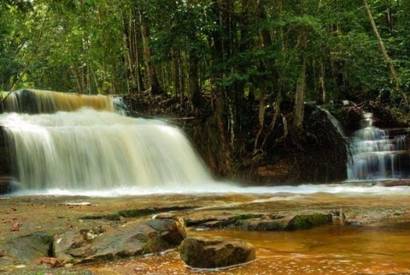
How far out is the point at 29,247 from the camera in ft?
20.0

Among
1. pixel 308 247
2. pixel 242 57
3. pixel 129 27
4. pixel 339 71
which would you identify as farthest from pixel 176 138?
pixel 308 247

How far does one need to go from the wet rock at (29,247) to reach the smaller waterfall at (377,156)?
501 inches

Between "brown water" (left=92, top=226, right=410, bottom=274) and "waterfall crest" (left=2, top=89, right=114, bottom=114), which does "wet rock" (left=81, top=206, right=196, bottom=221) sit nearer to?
"brown water" (left=92, top=226, right=410, bottom=274)

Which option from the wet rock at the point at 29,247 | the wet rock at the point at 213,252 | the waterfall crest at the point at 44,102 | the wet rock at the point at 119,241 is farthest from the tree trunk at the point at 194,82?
the wet rock at the point at 213,252

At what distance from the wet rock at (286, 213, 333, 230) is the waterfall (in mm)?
8003

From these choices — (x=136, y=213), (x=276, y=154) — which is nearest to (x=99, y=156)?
(x=276, y=154)

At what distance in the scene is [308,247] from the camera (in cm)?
644

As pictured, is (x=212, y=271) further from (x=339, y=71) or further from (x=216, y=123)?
Result: (x=339, y=71)

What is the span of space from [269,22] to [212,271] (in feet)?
36.4

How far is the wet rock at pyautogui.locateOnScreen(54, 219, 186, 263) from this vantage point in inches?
230

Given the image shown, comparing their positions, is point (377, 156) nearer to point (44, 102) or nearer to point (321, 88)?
point (321, 88)

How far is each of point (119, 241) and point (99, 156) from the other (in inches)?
373

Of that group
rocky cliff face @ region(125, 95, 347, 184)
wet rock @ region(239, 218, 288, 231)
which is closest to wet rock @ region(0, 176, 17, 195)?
rocky cliff face @ region(125, 95, 347, 184)

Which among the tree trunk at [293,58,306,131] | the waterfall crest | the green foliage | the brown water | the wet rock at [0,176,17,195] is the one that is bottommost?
the brown water
